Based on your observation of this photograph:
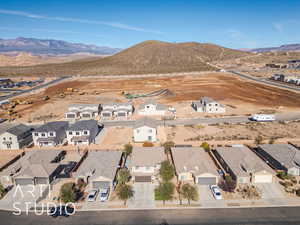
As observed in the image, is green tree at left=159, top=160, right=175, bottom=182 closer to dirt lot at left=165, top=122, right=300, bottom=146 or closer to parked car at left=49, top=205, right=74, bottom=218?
parked car at left=49, top=205, right=74, bottom=218

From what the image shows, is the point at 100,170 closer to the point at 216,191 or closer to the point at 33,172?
the point at 33,172

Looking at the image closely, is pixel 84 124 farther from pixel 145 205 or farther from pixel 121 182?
pixel 145 205

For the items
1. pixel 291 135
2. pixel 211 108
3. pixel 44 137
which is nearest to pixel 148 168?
pixel 44 137

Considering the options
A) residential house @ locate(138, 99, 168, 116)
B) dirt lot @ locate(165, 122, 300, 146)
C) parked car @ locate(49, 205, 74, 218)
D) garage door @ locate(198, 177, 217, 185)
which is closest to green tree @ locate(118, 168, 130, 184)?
parked car @ locate(49, 205, 74, 218)

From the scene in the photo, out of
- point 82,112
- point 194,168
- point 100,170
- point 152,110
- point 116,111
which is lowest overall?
point 100,170

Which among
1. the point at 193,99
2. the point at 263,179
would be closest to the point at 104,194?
the point at 263,179

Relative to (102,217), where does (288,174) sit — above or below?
above

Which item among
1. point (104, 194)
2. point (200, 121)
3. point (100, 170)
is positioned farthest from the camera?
point (200, 121)
